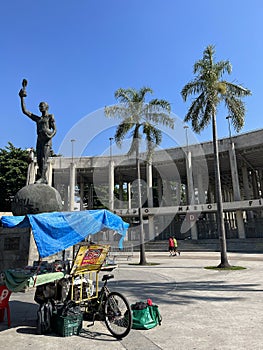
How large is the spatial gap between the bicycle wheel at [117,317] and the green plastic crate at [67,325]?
52 cm

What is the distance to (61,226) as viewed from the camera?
543 centimetres

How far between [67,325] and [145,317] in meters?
1.42

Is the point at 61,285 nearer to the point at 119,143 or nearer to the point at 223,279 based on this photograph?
the point at 223,279

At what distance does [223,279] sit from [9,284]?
8.30 m

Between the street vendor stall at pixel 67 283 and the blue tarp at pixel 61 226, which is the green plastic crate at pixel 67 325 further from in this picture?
the blue tarp at pixel 61 226

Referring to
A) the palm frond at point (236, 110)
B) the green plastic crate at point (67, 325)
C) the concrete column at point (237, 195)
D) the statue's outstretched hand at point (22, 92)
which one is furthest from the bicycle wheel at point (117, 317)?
the concrete column at point (237, 195)

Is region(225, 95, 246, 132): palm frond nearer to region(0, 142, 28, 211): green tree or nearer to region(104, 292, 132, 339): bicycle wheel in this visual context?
region(104, 292, 132, 339): bicycle wheel

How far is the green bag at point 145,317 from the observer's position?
15.9 feet

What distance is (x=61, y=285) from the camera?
5.19m

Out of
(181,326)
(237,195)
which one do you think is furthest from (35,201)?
(237,195)

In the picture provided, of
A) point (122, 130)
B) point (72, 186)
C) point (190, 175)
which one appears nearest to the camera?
point (122, 130)

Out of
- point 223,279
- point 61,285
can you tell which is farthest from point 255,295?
point 61,285

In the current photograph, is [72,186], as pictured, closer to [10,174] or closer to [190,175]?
[10,174]

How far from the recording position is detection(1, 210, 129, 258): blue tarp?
506 cm
